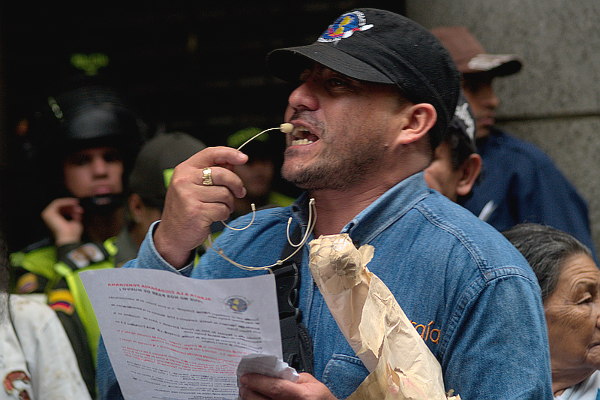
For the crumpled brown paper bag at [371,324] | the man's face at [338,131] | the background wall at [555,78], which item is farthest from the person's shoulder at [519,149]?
the crumpled brown paper bag at [371,324]

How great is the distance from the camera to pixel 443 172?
145 inches

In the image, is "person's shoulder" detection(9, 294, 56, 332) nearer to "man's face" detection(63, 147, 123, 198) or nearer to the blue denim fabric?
the blue denim fabric

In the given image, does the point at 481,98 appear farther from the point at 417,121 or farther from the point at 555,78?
the point at 417,121

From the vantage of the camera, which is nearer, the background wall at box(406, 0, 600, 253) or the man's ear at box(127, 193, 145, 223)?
the man's ear at box(127, 193, 145, 223)

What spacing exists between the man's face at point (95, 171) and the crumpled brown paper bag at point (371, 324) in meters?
2.77

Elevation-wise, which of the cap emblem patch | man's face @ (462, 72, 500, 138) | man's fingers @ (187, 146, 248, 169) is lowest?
man's face @ (462, 72, 500, 138)

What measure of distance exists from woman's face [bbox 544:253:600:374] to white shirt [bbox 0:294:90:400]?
5.29 feet

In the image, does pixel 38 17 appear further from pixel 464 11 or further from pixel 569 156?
pixel 569 156

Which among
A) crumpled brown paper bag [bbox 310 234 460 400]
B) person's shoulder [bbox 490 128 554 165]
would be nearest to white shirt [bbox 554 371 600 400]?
crumpled brown paper bag [bbox 310 234 460 400]

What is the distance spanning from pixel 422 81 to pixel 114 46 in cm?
486

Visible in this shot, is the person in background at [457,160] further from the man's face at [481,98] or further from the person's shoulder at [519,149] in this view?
the man's face at [481,98]

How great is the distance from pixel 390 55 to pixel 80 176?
254 cm

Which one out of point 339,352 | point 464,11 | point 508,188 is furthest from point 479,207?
point 339,352

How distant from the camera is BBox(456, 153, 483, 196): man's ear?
3.74m
